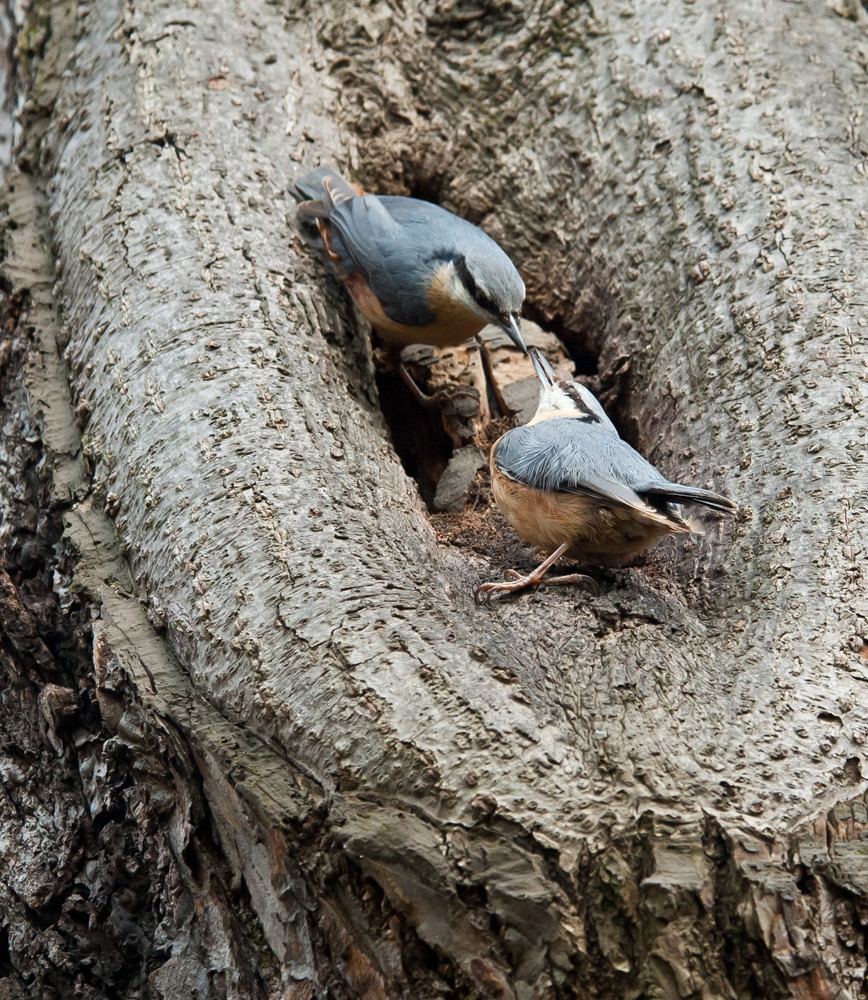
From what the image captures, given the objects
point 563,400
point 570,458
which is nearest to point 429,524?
point 570,458

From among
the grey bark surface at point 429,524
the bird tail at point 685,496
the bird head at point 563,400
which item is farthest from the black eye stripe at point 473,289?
the bird tail at point 685,496

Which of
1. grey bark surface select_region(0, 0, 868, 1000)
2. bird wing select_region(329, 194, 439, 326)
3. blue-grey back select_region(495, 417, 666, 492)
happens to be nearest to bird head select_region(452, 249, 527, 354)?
bird wing select_region(329, 194, 439, 326)

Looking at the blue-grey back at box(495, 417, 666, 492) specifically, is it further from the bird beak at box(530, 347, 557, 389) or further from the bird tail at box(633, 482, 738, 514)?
the bird beak at box(530, 347, 557, 389)

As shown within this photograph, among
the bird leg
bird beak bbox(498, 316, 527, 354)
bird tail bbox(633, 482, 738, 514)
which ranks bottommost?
the bird leg

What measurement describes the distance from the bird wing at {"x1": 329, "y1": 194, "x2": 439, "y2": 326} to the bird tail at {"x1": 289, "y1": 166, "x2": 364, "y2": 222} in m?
0.03

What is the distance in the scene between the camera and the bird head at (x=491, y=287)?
→ 8.66 feet

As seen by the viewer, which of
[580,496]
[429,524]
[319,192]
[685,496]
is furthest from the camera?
[319,192]

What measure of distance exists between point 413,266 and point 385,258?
9 centimetres

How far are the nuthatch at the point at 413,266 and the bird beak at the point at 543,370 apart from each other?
0.08 metres

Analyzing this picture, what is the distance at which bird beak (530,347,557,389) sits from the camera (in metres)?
2.56

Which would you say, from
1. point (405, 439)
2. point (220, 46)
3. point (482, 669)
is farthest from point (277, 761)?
point (220, 46)

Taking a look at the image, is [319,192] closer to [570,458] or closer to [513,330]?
[513,330]

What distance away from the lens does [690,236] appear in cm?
257

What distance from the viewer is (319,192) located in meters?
2.69
